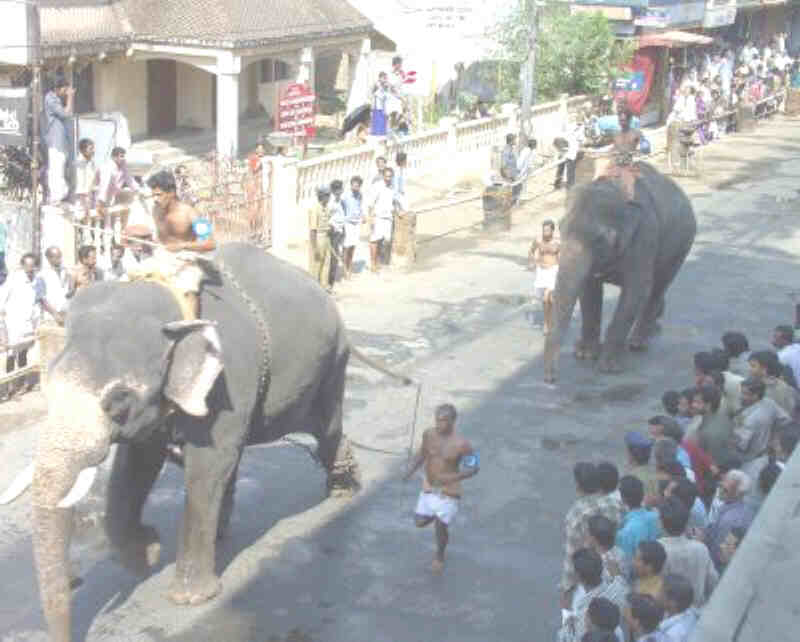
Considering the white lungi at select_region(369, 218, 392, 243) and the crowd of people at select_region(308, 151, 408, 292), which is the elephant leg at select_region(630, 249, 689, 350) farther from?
the white lungi at select_region(369, 218, 392, 243)

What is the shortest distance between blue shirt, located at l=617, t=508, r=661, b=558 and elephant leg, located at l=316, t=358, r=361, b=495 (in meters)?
3.03

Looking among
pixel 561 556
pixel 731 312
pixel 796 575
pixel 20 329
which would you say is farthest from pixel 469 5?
pixel 796 575

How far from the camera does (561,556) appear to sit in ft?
29.4

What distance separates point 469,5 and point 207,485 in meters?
23.3

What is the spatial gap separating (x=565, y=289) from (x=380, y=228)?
494 cm

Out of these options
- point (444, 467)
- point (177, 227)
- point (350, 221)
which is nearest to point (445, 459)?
point (444, 467)

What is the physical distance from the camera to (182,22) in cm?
2325

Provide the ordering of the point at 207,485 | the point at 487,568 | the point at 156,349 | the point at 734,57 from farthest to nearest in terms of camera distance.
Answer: the point at 734,57
the point at 487,568
the point at 207,485
the point at 156,349

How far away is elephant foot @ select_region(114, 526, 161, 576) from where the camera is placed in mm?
8078

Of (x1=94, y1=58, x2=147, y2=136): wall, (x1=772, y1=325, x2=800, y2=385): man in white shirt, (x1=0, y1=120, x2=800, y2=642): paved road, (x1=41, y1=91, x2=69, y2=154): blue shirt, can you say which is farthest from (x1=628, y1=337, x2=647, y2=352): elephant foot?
(x1=94, y1=58, x2=147, y2=136): wall

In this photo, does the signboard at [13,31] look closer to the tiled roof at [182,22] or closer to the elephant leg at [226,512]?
the tiled roof at [182,22]

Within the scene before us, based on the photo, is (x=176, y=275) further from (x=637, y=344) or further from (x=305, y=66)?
(x=305, y=66)

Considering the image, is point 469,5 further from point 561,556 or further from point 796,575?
point 796,575

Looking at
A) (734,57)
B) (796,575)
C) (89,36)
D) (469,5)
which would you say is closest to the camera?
(796,575)
